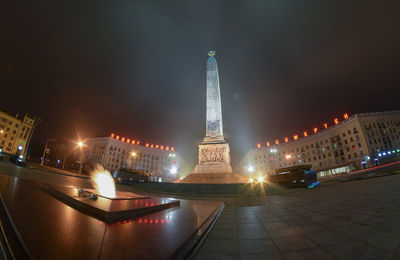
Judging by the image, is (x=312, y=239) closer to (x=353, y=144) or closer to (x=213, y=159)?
(x=213, y=159)

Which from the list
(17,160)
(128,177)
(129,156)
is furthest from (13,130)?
(128,177)

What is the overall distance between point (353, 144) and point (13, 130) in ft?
319

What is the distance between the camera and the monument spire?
67.4 feet

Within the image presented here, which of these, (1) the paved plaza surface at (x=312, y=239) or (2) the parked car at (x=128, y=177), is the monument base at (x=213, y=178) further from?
(1) the paved plaza surface at (x=312, y=239)

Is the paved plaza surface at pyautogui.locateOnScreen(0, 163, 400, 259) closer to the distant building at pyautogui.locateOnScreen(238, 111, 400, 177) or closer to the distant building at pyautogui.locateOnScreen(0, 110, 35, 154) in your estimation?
the distant building at pyautogui.locateOnScreen(238, 111, 400, 177)

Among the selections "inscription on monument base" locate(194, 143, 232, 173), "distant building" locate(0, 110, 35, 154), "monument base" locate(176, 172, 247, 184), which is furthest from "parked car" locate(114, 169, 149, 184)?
"distant building" locate(0, 110, 35, 154)

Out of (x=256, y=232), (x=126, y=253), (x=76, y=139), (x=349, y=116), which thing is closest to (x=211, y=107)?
(x=256, y=232)

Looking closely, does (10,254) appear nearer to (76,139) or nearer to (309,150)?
A: (309,150)

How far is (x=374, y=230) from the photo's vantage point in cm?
242

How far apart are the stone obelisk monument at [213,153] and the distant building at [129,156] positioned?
137 feet

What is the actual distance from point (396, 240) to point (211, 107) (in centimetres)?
2065

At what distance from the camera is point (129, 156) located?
213ft

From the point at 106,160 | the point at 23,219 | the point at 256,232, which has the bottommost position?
the point at 256,232

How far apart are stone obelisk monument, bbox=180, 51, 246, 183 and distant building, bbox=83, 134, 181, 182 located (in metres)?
41.8
